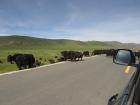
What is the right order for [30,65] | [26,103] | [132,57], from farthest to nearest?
[30,65] < [26,103] < [132,57]

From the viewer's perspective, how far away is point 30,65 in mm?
25156

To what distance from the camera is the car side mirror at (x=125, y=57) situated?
292 cm

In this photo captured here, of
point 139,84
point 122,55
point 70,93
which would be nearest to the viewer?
point 139,84

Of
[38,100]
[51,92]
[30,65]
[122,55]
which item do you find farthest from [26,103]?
[30,65]

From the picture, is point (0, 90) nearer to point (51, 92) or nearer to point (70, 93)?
point (51, 92)

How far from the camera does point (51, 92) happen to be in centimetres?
1040

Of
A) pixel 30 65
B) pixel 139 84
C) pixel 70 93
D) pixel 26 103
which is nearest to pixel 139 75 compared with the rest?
pixel 139 84

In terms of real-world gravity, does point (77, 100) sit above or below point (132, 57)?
below

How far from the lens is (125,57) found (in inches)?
127

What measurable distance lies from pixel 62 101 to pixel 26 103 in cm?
108

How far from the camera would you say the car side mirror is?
2.92 metres

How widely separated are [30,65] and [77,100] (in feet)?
54.8

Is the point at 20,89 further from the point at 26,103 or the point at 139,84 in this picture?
the point at 139,84

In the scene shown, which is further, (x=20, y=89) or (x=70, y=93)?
(x=20, y=89)
